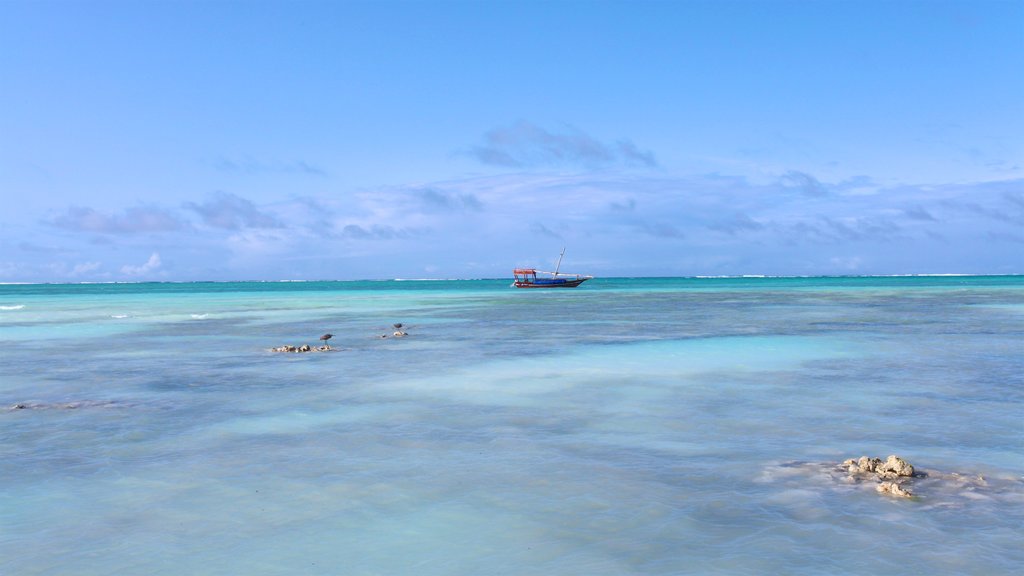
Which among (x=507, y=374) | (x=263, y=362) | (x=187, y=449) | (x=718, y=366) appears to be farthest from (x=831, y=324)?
(x=187, y=449)

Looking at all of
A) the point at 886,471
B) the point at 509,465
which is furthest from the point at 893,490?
the point at 509,465

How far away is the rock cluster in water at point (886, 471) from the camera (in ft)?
23.4

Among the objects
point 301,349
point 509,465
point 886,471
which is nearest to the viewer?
A: point 886,471

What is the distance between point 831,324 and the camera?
30.1 metres

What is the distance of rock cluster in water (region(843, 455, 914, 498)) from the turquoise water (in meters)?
0.21

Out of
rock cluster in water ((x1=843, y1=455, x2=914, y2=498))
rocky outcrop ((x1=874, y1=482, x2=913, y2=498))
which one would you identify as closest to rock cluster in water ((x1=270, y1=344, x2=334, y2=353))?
rock cluster in water ((x1=843, y1=455, x2=914, y2=498))

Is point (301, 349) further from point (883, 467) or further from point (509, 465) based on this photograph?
point (883, 467)

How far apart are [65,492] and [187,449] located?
184cm

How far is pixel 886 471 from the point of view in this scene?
7.56m

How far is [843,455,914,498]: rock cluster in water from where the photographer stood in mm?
7117

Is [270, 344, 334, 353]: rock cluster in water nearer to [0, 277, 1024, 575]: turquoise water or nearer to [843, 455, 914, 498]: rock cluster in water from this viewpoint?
[0, 277, 1024, 575]: turquoise water

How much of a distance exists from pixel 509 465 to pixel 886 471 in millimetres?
3945

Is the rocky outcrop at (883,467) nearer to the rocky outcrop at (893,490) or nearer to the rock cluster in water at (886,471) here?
the rock cluster in water at (886,471)

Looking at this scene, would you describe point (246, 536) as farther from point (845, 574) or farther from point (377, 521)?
point (845, 574)
